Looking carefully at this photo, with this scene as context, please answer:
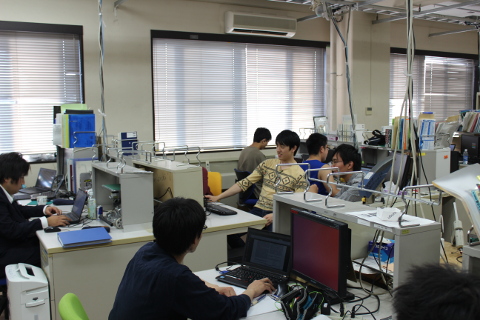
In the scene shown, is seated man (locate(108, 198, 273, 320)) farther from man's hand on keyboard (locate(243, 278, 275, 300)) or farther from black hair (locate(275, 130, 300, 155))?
black hair (locate(275, 130, 300, 155))

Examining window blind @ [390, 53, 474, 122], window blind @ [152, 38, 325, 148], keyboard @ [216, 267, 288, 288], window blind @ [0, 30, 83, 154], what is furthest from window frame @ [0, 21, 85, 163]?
window blind @ [390, 53, 474, 122]

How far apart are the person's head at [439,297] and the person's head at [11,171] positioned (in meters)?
2.71

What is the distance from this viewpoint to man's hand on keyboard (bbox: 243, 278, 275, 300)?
1.86 m

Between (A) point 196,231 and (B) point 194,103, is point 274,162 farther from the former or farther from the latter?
(B) point 194,103

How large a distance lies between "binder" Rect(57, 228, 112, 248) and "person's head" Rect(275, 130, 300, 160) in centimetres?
142

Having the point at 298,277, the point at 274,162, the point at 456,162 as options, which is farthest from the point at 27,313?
the point at 456,162

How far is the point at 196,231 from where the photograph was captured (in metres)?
1.71

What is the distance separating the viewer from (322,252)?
5.95ft

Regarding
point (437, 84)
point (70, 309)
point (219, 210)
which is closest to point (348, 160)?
point (219, 210)

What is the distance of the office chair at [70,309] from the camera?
4.99 feet

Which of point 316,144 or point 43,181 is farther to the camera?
point 43,181

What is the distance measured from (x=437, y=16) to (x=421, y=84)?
1.65 meters

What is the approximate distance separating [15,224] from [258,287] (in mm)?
1708

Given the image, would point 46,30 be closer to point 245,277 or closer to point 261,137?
point 261,137
